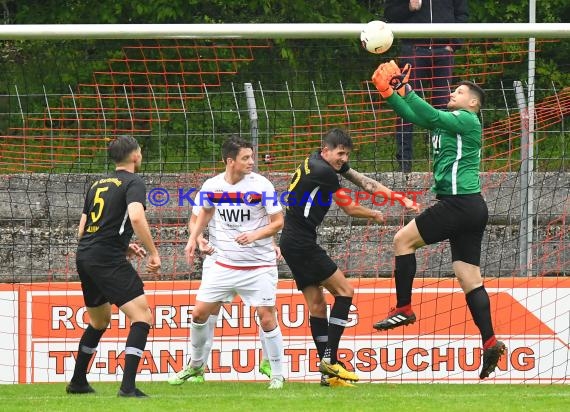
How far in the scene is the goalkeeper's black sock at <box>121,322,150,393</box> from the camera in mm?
9734

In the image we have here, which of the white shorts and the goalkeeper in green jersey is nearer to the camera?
the goalkeeper in green jersey

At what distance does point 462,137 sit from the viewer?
9.92 m

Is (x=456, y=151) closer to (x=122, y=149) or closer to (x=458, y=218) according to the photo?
(x=458, y=218)

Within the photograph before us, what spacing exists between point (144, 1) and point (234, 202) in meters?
7.97

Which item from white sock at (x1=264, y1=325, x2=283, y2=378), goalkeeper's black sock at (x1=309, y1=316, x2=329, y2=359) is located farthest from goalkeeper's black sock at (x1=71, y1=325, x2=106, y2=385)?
goalkeeper's black sock at (x1=309, y1=316, x2=329, y2=359)

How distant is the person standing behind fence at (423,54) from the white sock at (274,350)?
3.13m

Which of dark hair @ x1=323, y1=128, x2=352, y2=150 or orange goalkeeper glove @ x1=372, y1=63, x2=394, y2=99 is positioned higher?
orange goalkeeper glove @ x1=372, y1=63, x2=394, y2=99

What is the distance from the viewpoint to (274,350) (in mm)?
10500

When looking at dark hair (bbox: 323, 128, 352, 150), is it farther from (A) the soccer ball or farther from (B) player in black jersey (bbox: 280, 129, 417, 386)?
(A) the soccer ball

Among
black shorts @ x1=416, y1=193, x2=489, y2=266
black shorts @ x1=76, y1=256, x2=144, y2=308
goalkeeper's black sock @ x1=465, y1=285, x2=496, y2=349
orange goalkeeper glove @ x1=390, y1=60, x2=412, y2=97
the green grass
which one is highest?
orange goalkeeper glove @ x1=390, y1=60, x2=412, y2=97

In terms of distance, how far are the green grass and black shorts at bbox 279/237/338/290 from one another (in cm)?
92

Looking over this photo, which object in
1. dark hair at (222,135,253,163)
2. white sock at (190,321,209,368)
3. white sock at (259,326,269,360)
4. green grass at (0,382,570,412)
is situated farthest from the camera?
white sock at (190,321,209,368)

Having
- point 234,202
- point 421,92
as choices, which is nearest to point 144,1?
point 421,92

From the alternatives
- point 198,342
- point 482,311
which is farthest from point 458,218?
point 198,342
